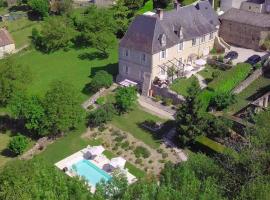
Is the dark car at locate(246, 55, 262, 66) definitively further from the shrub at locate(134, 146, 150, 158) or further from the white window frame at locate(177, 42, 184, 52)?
the shrub at locate(134, 146, 150, 158)

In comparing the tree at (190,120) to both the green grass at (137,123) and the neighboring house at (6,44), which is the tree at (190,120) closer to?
the green grass at (137,123)

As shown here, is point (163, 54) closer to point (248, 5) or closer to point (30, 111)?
point (30, 111)

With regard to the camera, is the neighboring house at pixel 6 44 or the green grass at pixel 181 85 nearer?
the green grass at pixel 181 85

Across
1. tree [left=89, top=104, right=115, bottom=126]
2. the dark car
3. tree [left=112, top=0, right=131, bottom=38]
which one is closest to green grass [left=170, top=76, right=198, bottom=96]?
the dark car

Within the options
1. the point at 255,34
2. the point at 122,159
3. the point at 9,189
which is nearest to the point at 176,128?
the point at 122,159

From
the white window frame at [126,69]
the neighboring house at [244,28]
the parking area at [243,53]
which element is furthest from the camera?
the neighboring house at [244,28]

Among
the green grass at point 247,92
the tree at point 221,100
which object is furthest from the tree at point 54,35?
the green grass at point 247,92

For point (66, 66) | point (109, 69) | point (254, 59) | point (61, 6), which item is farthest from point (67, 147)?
point (61, 6)
